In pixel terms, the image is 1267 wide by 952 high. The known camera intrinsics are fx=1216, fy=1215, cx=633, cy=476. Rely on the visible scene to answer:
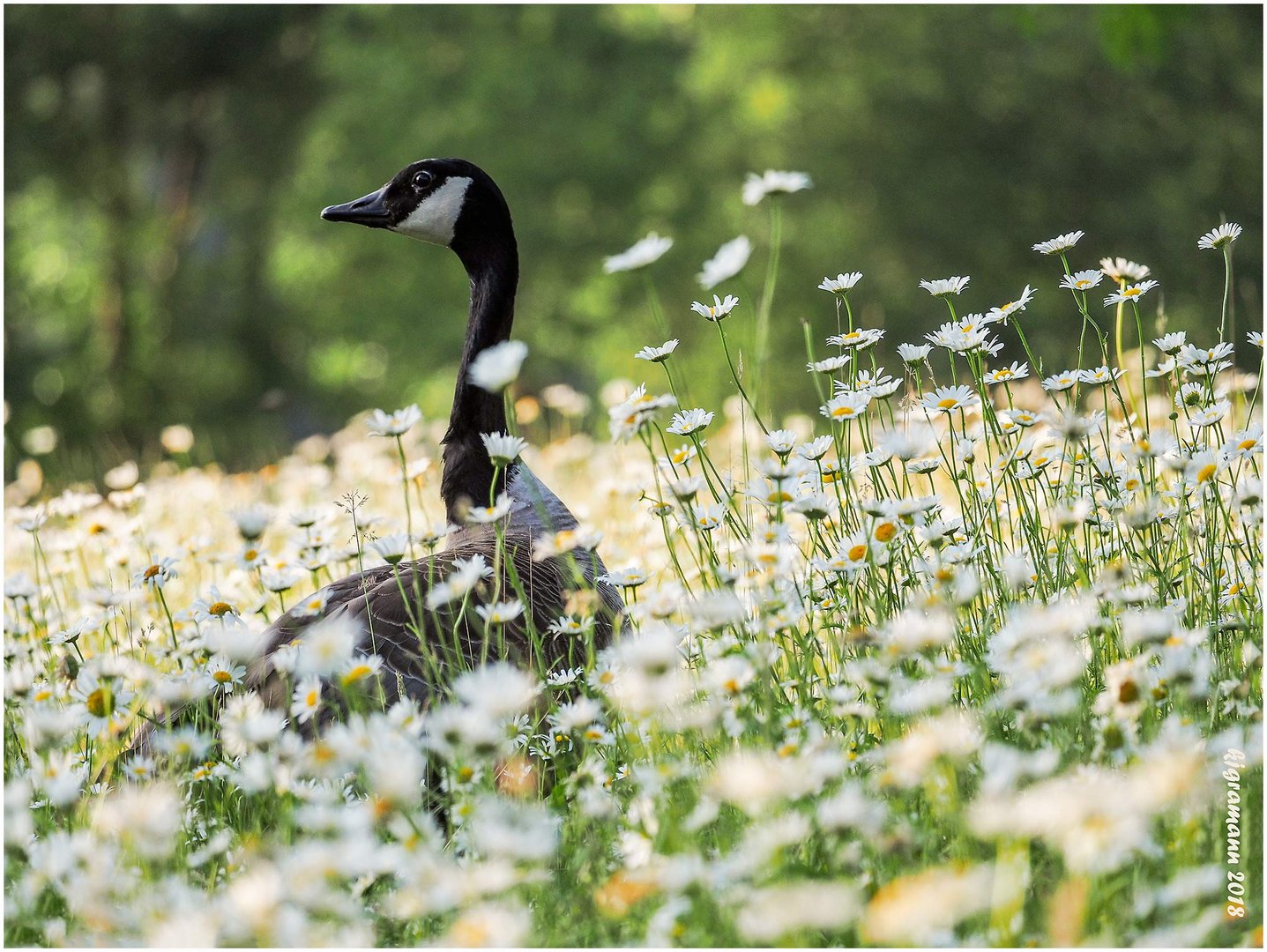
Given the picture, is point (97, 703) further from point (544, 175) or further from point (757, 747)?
point (544, 175)

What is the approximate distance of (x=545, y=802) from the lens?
276 cm

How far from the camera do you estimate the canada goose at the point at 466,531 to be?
337cm

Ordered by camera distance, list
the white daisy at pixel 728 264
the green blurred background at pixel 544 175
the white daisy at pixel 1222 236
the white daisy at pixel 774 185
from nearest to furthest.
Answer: the white daisy at pixel 728 264 → the white daisy at pixel 774 185 → the white daisy at pixel 1222 236 → the green blurred background at pixel 544 175

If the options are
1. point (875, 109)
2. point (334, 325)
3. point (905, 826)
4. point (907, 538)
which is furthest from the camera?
point (334, 325)

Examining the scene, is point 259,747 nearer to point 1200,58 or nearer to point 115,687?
point 115,687

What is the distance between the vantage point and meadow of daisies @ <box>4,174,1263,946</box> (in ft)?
5.92

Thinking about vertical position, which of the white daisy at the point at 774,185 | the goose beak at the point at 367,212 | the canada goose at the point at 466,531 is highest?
the goose beak at the point at 367,212

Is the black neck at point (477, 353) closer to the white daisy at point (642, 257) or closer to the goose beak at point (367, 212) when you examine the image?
the goose beak at point (367, 212)

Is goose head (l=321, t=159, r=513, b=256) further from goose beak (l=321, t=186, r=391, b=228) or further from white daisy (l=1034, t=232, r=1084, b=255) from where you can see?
white daisy (l=1034, t=232, r=1084, b=255)

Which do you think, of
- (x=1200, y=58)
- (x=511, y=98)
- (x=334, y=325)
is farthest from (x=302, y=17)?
(x=1200, y=58)

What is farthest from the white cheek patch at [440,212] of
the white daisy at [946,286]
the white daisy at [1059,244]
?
the white daisy at [1059,244]

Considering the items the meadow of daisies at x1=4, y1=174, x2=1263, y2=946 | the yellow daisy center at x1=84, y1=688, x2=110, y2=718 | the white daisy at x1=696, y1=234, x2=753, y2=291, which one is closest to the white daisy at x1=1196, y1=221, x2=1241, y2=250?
the meadow of daisies at x1=4, y1=174, x2=1263, y2=946

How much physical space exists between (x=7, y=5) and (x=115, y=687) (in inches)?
815

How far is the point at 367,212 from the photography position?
194 inches
